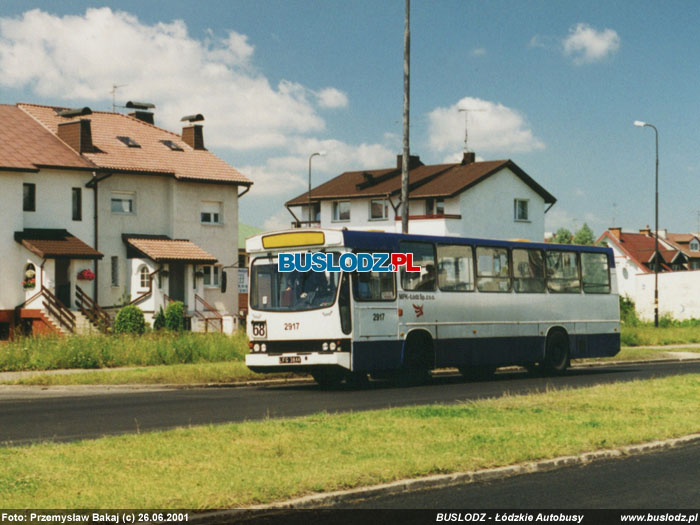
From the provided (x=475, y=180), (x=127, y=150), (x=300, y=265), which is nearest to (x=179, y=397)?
(x=300, y=265)

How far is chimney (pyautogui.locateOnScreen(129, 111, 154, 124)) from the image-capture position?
5434cm

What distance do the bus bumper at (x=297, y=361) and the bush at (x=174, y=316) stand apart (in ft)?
70.4

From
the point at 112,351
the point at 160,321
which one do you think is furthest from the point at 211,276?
the point at 112,351

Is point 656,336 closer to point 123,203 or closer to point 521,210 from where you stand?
point 123,203

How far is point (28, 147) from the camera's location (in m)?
43.2

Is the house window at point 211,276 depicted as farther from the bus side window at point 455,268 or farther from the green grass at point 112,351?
the bus side window at point 455,268

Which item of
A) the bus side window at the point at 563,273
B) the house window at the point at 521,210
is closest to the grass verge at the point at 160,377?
the bus side window at the point at 563,273

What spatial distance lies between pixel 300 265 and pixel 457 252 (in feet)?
12.9

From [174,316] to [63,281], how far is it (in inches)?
185

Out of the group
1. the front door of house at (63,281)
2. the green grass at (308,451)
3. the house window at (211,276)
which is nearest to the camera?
the green grass at (308,451)

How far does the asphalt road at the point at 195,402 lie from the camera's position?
13523mm

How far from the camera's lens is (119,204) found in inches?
1806

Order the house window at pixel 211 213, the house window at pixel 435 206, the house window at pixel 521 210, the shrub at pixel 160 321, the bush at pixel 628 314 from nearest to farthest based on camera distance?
the shrub at pixel 160 321, the house window at pixel 211 213, the bush at pixel 628 314, the house window at pixel 435 206, the house window at pixel 521 210

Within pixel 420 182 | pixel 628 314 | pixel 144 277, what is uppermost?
pixel 420 182
